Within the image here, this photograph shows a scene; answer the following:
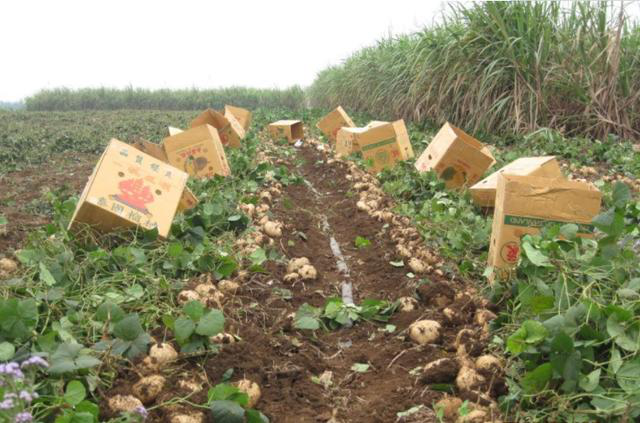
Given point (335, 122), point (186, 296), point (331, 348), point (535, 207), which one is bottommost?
point (331, 348)

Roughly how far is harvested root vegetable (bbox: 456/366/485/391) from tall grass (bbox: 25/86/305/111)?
23755mm

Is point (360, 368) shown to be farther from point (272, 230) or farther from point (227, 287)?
point (272, 230)

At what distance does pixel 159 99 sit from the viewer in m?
26.9

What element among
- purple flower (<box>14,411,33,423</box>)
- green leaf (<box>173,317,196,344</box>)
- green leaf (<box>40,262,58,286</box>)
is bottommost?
green leaf (<box>173,317,196,344</box>)

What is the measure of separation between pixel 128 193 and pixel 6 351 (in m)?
1.52

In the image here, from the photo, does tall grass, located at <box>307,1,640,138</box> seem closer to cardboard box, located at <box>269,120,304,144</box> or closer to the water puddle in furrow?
cardboard box, located at <box>269,120,304,144</box>

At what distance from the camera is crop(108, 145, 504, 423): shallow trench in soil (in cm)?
195

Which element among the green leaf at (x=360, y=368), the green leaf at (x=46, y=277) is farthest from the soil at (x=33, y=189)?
the green leaf at (x=360, y=368)

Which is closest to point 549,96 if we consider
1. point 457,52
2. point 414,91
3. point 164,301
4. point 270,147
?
point 457,52

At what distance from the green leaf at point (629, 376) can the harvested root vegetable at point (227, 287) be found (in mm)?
1649

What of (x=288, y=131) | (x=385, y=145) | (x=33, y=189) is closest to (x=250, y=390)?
(x=385, y=145)

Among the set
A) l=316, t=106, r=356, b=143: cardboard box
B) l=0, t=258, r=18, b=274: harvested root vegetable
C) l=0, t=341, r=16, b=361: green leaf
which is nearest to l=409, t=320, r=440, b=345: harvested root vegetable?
l=0, t=341, r=16, b=361: green leaf

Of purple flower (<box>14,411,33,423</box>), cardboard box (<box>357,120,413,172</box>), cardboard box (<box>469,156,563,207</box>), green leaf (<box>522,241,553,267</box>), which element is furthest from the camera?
cardboard box (<box>357,120,413,172</box>)

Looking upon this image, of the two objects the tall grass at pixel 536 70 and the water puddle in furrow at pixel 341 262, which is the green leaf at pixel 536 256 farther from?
the tall grass at pixel 536 70
